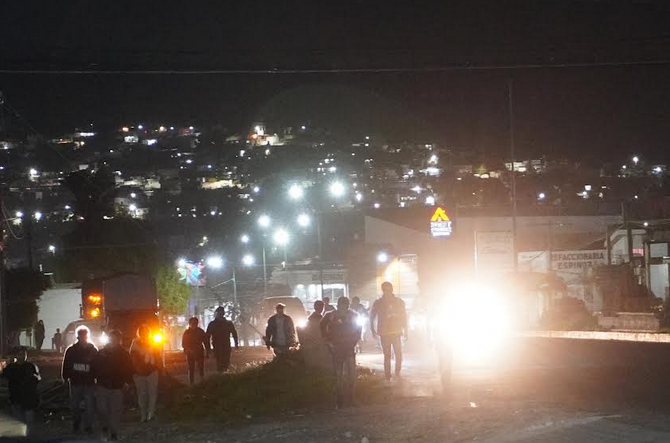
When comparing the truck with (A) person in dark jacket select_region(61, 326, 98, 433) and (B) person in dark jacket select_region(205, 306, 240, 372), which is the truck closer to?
(B) person in dark jacket select_region(205, 306, 240, 372)

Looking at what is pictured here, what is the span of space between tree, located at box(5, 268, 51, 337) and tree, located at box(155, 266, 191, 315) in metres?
9.85

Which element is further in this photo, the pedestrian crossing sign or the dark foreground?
the pedestrian crossing sign

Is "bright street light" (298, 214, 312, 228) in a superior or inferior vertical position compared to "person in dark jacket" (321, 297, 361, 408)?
superior

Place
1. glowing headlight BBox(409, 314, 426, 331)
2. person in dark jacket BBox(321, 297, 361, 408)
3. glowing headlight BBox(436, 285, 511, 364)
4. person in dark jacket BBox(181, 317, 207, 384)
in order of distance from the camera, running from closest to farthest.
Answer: person in dark jacket BBox(321, 297, 361, 408), glowing headlight BBox(436, 285, 511, 364), person in dark jacket BBox(181, 317, 207, 384), glowing headlight BBox(409, 314, 426, 331)

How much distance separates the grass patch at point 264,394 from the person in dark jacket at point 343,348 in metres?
0.40

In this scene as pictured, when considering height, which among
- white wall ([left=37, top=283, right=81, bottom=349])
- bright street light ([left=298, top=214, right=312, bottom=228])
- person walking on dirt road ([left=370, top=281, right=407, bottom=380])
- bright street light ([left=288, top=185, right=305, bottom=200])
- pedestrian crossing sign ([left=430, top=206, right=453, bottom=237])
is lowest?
white wall ([left=37, top=283, right=81, bottom=349])

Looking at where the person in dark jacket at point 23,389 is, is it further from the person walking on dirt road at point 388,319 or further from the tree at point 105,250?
the tree at point 105,250

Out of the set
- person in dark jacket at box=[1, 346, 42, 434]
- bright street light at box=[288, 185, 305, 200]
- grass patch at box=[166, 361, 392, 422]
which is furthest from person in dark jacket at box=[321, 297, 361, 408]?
bright street light at box=[288, 185, 305, 200]

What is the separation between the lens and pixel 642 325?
116 ft

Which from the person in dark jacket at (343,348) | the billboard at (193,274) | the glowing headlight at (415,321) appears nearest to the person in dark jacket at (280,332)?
the person in dark jacket at (343,348)

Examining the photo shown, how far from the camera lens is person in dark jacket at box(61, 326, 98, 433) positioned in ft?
45.7

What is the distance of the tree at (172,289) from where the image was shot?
62812 mm

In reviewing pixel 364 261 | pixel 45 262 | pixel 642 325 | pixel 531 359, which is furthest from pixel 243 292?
pixel 531 359

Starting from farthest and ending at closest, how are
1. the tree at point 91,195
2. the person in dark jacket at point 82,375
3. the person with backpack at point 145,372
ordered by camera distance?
the tree at point 91,195
the person with backpack at point 145,372
the person in dark jacket at point 82,375
